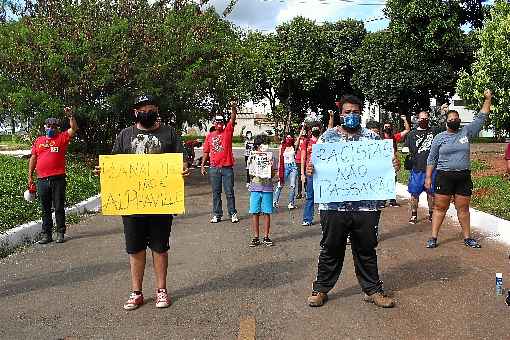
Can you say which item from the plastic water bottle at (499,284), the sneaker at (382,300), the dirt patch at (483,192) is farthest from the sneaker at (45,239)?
the dirt patch at (483,192)

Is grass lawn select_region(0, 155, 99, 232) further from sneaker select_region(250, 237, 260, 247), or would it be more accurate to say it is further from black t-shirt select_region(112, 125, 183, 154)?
black t-shirt select_region(112, 125, 183, 154)

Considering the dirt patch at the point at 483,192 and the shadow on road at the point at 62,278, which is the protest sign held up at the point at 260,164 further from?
the dirt patch at the point at 483,192

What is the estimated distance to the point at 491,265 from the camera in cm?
741

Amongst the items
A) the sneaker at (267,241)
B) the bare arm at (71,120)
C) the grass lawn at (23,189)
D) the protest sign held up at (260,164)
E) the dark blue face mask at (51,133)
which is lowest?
the sneaker at (267,241)

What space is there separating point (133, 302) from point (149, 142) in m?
1.48

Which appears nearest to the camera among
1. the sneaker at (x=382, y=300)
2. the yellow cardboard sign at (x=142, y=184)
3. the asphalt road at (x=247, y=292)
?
the asphalt road at (x=247, y=292)

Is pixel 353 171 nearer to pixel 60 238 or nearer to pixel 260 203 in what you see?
pixel 260 203

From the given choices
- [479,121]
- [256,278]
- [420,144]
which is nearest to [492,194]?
[420,144]

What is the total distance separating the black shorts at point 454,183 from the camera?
8.34 m

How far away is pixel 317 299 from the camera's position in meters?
5.74

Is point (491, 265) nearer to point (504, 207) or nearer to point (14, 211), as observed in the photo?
point (504, 207)

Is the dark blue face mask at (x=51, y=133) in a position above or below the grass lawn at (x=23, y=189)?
above

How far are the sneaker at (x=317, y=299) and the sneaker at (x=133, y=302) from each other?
5.15ft

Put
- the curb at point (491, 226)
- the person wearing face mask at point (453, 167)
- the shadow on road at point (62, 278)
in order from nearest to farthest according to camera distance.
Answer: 1. the shadow on road at point (62, 278)
2. the person wearing face mask at point (453, 167)
3. the curb at point (491, 226)
